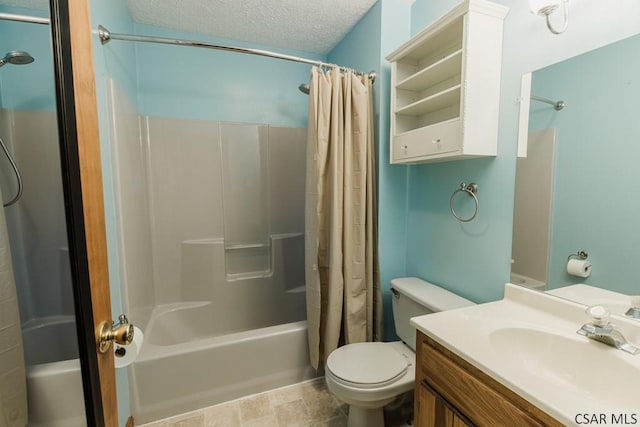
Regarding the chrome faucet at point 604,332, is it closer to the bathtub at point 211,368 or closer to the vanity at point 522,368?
the vanity at point 522,368

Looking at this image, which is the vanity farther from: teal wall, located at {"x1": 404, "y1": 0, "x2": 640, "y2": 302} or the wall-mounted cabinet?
the wall-mounted cabinet

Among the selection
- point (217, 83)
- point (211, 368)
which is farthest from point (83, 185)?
point (217, 83)

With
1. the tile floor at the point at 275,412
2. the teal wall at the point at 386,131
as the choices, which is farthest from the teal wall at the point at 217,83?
the tile floor at the point at 275,412

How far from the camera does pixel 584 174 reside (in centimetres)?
99

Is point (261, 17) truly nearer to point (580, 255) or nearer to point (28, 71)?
point (28, 71)

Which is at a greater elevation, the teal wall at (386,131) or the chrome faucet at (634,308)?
the teal wall at (386,131)

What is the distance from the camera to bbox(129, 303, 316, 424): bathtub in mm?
1572

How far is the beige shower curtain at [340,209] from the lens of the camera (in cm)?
170

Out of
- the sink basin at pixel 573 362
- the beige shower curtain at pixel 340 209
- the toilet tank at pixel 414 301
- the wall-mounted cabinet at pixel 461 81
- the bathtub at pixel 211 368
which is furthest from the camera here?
the beige shower curtain at pixel 340 209

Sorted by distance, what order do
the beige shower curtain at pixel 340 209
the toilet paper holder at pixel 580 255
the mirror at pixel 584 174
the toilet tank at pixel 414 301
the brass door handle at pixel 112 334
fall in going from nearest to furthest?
the brass door handle at pixel 112 334, the mirror at pixel 584 174, the toilet paper holder at pixel 580 255, the toilet tank at pixel 414 301, the beige shower curtain at pixel 340 209

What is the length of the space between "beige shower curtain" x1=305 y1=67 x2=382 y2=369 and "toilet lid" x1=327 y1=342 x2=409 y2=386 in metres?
0.24

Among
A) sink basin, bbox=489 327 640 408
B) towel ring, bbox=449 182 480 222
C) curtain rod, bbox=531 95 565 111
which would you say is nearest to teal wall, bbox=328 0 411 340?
towel ring, bbox=449 182 480 222

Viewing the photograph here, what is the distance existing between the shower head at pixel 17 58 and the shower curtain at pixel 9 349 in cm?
27

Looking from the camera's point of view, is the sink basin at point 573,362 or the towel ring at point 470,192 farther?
the towel ring at point 470,192
